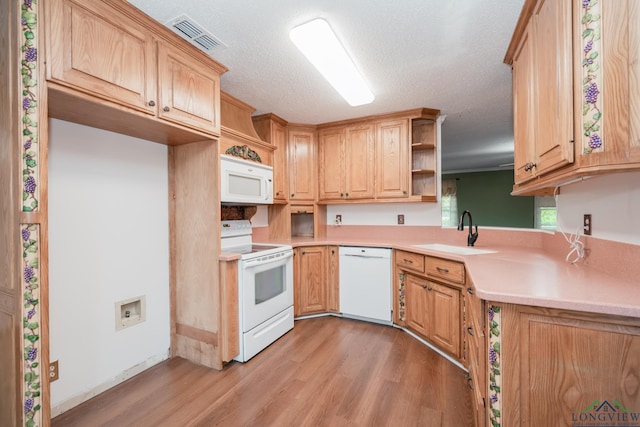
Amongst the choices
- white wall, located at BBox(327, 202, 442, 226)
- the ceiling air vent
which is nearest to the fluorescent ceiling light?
the ceiling air vent

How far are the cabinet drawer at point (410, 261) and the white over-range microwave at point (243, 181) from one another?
140 cm

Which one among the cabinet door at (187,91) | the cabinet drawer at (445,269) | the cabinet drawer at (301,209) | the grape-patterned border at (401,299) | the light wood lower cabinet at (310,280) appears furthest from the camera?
the cabinet drawer at (301,209)

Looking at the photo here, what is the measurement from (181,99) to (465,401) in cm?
260

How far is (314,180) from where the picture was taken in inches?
136

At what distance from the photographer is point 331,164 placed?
3412 mm

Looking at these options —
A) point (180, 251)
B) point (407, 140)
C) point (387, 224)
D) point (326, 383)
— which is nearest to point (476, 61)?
point (407, 140)

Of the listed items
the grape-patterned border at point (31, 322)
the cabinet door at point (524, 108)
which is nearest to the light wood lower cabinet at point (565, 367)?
the cabinet door at point (524, 108)

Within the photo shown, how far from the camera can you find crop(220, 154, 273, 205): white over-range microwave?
7.23ft

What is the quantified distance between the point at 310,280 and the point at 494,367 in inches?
82.7

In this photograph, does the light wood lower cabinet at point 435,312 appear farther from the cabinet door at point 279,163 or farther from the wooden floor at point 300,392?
the cabinet door at point 279,163

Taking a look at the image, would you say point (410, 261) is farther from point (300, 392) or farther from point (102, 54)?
point (102, 54)

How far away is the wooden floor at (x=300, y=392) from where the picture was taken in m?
1.58

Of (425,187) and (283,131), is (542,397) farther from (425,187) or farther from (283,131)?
(283,131)

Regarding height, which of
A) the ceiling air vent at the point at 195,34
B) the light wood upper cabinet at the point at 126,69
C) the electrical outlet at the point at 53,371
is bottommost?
the electrical outlet at the point at 53,371
